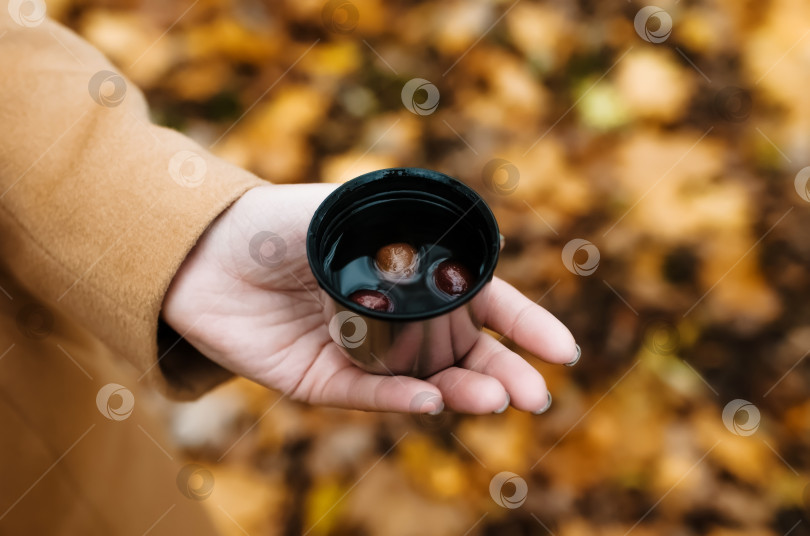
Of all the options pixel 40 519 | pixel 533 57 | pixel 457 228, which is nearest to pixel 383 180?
pixel 457 228

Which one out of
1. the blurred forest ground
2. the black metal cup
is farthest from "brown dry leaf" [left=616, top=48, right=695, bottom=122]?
the black metal cup

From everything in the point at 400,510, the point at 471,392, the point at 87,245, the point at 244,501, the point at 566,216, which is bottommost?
the point at 244,501

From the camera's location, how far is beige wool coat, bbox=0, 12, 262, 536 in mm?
844

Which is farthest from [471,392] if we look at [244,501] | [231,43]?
[231,43]

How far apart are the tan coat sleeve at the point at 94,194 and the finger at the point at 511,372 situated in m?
0.40

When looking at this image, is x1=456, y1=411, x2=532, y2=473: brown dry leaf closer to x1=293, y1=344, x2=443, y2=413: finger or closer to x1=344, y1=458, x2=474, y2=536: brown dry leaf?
x1=344, y1=458, x2=474, y2=536: brown dry leaf

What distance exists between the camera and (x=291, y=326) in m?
0.99

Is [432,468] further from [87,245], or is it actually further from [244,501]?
[87,245]

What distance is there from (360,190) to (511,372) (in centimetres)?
32

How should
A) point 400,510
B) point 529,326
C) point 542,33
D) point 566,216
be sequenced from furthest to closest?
point 542,33, point 566,216, point 400,510, point 529,326

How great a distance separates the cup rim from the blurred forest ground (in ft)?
2.07

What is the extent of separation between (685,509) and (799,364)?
0.38m

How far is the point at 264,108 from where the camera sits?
156 cm

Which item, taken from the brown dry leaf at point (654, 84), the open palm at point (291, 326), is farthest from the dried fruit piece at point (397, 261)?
the brown dry leaf at point (654, 84)
